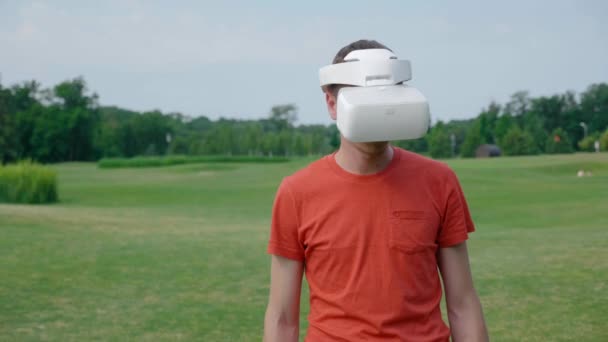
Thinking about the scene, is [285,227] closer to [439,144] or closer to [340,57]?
[340,57]

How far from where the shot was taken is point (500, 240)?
49.8 ft

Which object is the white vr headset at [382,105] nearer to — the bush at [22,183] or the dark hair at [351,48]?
the dark hair at [351,48]

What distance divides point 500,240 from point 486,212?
28.8 ft

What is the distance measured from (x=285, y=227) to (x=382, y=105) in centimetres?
72

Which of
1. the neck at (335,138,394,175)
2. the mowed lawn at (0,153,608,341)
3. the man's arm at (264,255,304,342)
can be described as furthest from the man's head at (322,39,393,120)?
the mowed lawn at (0,153,608,341)

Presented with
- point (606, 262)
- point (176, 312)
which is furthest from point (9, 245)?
point (606, 262)

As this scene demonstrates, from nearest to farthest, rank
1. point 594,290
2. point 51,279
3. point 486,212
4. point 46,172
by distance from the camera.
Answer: point 594,290 → point 51,279 → point 486,212 → point 46,172

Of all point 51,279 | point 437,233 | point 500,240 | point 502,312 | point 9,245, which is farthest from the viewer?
point 500,240

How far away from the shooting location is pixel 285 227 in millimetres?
2783

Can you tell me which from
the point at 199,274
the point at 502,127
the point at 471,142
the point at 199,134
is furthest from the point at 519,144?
the point at 199,274

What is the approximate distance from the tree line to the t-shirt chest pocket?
278 ft

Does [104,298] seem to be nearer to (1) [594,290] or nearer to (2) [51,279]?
(2) [51,279]

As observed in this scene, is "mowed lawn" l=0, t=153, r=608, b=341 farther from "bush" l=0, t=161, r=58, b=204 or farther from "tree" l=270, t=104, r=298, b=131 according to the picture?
"tree" l=270, t=104, r=298, b=131

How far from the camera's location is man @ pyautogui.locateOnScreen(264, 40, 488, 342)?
2.63 metres
